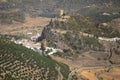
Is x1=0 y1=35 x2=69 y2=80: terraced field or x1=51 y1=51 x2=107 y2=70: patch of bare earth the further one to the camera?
x1=51 y1=51 x2=107 y2=70: patch of bare earth

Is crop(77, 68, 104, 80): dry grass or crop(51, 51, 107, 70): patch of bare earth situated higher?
crop(77, 68, 104, 80): dry grass

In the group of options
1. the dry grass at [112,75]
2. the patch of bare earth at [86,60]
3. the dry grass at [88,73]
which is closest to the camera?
the dry grass at [88,73]

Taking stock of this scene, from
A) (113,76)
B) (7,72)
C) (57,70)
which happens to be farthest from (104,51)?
(7,72)

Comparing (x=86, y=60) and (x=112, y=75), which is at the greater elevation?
(x=112, y=75)

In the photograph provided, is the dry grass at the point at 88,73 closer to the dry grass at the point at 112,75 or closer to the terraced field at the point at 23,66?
the dry grass at the point at 112,75

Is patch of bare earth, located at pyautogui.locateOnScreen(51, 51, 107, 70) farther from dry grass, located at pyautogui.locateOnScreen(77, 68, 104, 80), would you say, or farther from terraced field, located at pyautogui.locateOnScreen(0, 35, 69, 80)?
terraced field, located at pyautogui.locateOnScreen(0, 35, 69, 80)

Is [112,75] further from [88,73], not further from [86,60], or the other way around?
[86,60]

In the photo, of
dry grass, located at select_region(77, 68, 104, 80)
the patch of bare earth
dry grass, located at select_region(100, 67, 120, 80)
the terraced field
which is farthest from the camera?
the patch of bare earth

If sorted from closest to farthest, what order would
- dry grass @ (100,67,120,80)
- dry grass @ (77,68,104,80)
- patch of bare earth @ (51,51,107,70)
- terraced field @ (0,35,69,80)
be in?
terraced field @ (0,35,69,80) < dry grass @ (77,68,104,80) < dry grass @ (100,67,120,80) < patch of bare earth @ (51,51,107,70)

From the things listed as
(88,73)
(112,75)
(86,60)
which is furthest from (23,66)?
(86,60)

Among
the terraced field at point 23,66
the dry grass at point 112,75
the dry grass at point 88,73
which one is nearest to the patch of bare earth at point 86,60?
the dry grass at point 88,73

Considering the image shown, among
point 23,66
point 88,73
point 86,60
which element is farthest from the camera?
point 86,60

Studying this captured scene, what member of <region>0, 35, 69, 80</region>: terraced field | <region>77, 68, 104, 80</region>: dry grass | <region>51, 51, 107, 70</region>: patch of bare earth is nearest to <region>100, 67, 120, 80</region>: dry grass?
<region>77, 68, 104, 80</region>: dry grass
